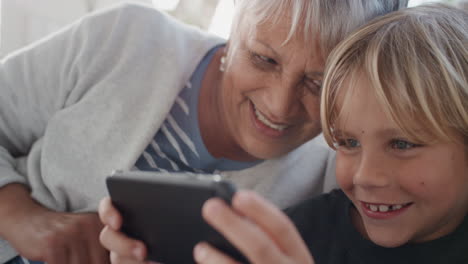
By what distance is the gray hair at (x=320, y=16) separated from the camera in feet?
2.71

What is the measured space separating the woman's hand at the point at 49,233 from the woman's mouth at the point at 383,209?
518 mm

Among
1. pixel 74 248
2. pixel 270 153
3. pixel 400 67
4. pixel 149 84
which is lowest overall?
pixel 74 248

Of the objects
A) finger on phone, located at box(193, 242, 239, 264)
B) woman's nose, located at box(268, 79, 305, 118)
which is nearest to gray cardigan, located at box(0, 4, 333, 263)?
woman's nose, located at box(268, 79, 305, 118)

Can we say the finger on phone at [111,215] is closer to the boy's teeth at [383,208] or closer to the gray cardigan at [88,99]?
the gray cardigan at [88,99]

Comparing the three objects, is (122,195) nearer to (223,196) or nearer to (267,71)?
(223,196)

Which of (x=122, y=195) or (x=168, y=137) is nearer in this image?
(x=122, y=195)

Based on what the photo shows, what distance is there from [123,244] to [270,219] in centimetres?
27

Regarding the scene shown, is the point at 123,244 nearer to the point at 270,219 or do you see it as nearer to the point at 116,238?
the point at 116,238

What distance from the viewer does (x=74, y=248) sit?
0.83 meters

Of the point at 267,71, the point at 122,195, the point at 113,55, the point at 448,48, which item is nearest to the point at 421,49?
the point at 448,48

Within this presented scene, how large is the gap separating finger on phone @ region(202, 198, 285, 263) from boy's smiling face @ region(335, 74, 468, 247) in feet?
1.10

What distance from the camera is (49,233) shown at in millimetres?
829

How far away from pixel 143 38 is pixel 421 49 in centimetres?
62

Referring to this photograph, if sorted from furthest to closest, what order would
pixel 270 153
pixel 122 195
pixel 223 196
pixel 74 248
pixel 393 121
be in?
pixel 270 153, pixel 74 248, pixel 393 121, pixel 122 195, pixel 223 196
